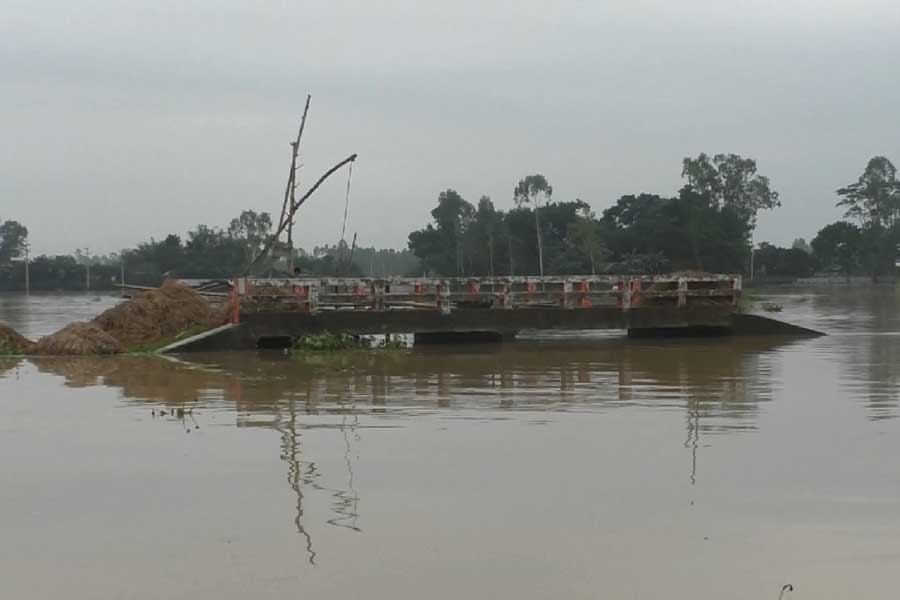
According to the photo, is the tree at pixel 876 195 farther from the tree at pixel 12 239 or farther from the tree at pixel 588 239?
the tree at pixel 12 239

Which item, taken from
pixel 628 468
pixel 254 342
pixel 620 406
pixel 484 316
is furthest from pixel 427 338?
pixel 628 468

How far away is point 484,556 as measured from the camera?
16.9ft

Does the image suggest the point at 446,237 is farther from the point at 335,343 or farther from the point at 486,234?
the point at 335,343

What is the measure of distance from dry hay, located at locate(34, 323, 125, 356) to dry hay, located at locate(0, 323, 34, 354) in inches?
11.9

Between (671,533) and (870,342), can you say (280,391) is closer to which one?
(671,533)

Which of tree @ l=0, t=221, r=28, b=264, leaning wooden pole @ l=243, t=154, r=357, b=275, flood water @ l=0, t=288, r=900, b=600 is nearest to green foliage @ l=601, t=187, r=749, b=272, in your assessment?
leaning wooden pole @ l=243, t=154, r=357, b=275

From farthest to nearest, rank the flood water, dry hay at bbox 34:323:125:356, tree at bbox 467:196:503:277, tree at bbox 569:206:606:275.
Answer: tree at bbox 467:196:503:277
tree at bbox 569:206:606:275
dry hay at bbox 34:323:125:356
the flood water

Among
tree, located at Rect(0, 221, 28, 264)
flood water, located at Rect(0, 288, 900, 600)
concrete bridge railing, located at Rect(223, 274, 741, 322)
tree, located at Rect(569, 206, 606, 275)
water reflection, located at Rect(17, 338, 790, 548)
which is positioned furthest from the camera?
tree, located at Rect(0, 221, 28, 264)

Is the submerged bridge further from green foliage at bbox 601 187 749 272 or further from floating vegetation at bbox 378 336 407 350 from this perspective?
green foliage at bbox 601 187 749 272

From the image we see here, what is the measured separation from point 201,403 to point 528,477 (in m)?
5.44

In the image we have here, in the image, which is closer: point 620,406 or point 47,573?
point 47,573

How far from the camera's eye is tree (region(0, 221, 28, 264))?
12238 centimetres

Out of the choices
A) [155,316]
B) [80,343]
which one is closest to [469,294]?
[155,316]

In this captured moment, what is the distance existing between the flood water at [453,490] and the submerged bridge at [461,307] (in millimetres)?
6506
